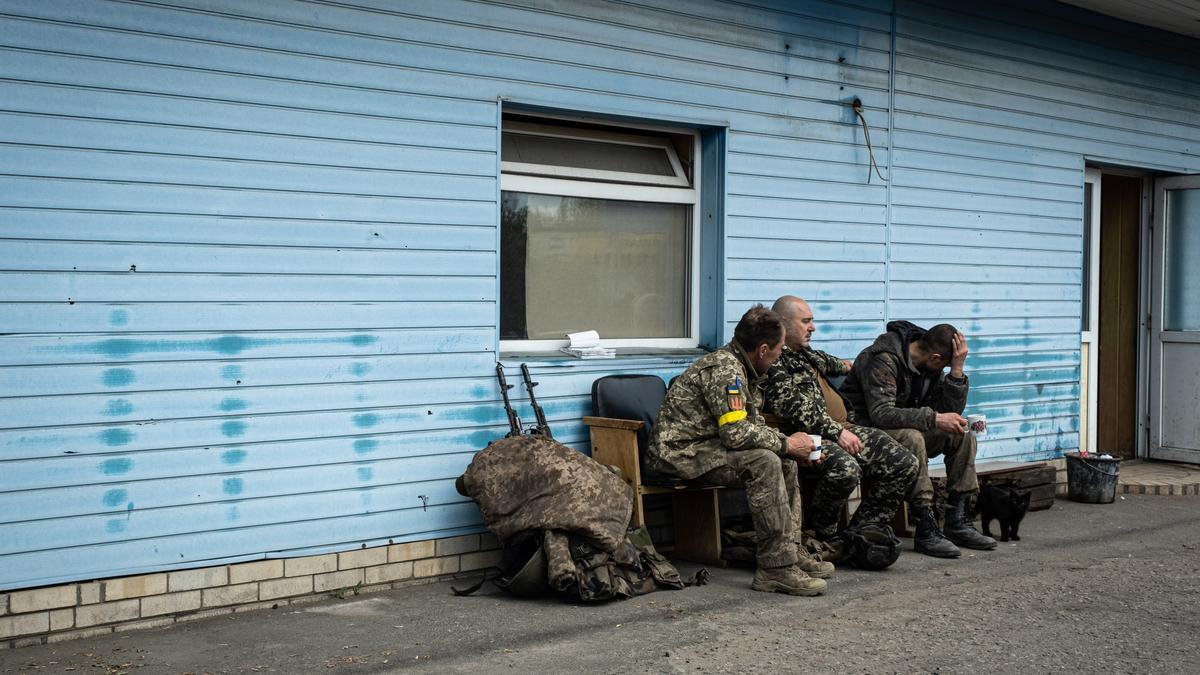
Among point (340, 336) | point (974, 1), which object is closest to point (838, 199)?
point (974, 1)

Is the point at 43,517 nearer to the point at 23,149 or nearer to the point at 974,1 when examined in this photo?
the point at 23,149

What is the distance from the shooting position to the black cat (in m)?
7.44

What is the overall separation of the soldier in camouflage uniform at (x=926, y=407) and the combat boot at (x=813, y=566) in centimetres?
96

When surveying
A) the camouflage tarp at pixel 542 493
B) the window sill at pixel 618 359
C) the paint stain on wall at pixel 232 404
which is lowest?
the camouflage tarp at pixel 542 493

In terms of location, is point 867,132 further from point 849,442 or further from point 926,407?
point 849,442

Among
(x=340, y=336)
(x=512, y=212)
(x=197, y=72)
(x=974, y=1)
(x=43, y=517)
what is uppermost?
(x=974, y=1)

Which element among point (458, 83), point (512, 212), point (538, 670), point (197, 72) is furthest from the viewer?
point (512, 212)

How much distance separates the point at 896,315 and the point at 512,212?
3196 millimetres

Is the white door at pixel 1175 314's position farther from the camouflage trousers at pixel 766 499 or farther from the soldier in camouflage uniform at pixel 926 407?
the camouflage trousers at pixel 766 499

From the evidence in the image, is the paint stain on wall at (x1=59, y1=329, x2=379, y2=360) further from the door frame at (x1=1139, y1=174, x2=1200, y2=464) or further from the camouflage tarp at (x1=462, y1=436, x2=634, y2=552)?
the door frame at (x1=1139, y1=174, x2=1200, y2=464)

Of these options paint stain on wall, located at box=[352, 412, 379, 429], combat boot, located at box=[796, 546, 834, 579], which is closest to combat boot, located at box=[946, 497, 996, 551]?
combat boot, located at box=[796, 546, 834, 579]

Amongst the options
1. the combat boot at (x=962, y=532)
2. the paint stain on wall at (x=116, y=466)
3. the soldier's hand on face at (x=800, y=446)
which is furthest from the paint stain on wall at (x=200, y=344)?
the combat boot at (x=962, y=532)

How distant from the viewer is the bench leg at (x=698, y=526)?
6.80 metres

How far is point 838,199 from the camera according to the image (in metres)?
8.23
